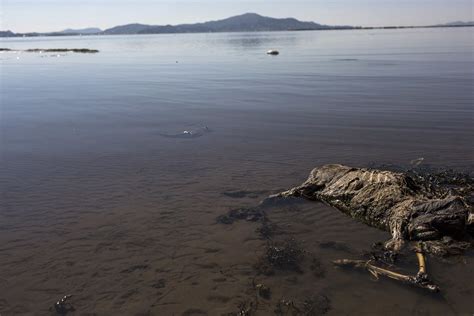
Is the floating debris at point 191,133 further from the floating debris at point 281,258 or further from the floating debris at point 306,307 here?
the floating debris at point 306,307

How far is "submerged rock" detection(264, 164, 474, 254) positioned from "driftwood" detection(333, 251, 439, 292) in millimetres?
709

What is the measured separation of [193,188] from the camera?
12219mm

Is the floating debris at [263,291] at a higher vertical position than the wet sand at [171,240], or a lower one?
lower

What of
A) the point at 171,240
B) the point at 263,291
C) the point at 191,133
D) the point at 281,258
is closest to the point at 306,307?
the point at 263,291

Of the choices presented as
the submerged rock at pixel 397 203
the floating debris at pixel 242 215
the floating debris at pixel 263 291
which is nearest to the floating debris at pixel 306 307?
the floating debris at pixel 263 291

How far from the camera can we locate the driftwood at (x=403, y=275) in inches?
287

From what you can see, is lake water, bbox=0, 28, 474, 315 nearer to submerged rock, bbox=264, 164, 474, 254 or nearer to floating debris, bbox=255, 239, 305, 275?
floating debris, bbox=255, 239, 305, 275

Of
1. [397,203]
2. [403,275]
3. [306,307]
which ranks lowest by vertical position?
[306,307]

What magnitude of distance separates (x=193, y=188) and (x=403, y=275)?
628 centimetres

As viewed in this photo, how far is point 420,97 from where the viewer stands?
24656 millimetres

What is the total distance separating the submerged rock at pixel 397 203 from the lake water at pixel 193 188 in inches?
15.6

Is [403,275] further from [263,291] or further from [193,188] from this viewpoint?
[193,188]

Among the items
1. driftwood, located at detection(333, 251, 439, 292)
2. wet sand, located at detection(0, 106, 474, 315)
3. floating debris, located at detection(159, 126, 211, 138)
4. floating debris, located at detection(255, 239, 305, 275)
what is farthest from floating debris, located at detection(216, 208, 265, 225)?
floating debris, located at detection(159, 126, 211, 138)

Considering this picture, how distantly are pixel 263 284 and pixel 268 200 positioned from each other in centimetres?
367
